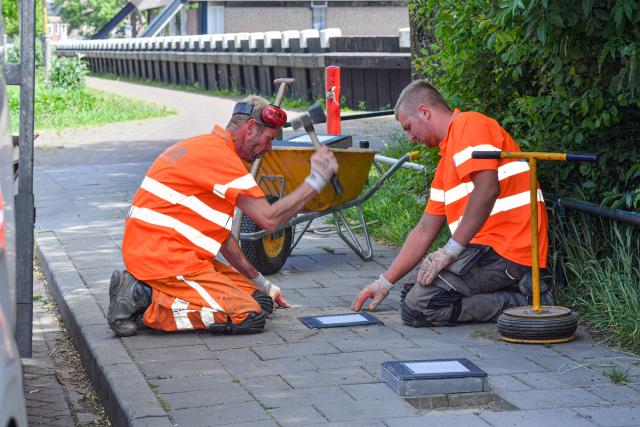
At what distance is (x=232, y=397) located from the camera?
5035 millimetres

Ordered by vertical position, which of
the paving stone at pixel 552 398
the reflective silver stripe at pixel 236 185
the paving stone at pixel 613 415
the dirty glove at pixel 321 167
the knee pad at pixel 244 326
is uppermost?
the dirty glove at pixel 321 167

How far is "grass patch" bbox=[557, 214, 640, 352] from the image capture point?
235 inches

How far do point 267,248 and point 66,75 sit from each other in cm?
2526

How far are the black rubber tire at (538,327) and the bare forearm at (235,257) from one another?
5.05 ft

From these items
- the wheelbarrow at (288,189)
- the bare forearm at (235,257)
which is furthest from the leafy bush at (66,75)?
the bare forearm at (235,257)

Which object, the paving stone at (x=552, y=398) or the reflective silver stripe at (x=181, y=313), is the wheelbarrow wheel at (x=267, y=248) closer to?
the reflective silver stripe at (x=181, y=313)

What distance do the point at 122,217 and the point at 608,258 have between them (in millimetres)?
5587

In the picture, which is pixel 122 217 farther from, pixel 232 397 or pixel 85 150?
pixel 85 150

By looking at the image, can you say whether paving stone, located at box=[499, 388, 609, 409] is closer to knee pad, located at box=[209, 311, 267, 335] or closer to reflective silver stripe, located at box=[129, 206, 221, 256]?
knee pad, located at box=[209, 311, 267, 335]

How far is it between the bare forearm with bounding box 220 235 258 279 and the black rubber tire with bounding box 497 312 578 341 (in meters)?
1.54

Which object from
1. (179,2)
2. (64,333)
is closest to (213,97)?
(64,333)

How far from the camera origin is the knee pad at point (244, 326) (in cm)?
621

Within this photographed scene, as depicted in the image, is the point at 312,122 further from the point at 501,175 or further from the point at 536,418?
the point at 536,418

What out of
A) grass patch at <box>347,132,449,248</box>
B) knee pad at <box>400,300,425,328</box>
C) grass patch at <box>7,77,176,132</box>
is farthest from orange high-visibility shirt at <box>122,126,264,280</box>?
grass patch at <box>7,77,176,132</box>
